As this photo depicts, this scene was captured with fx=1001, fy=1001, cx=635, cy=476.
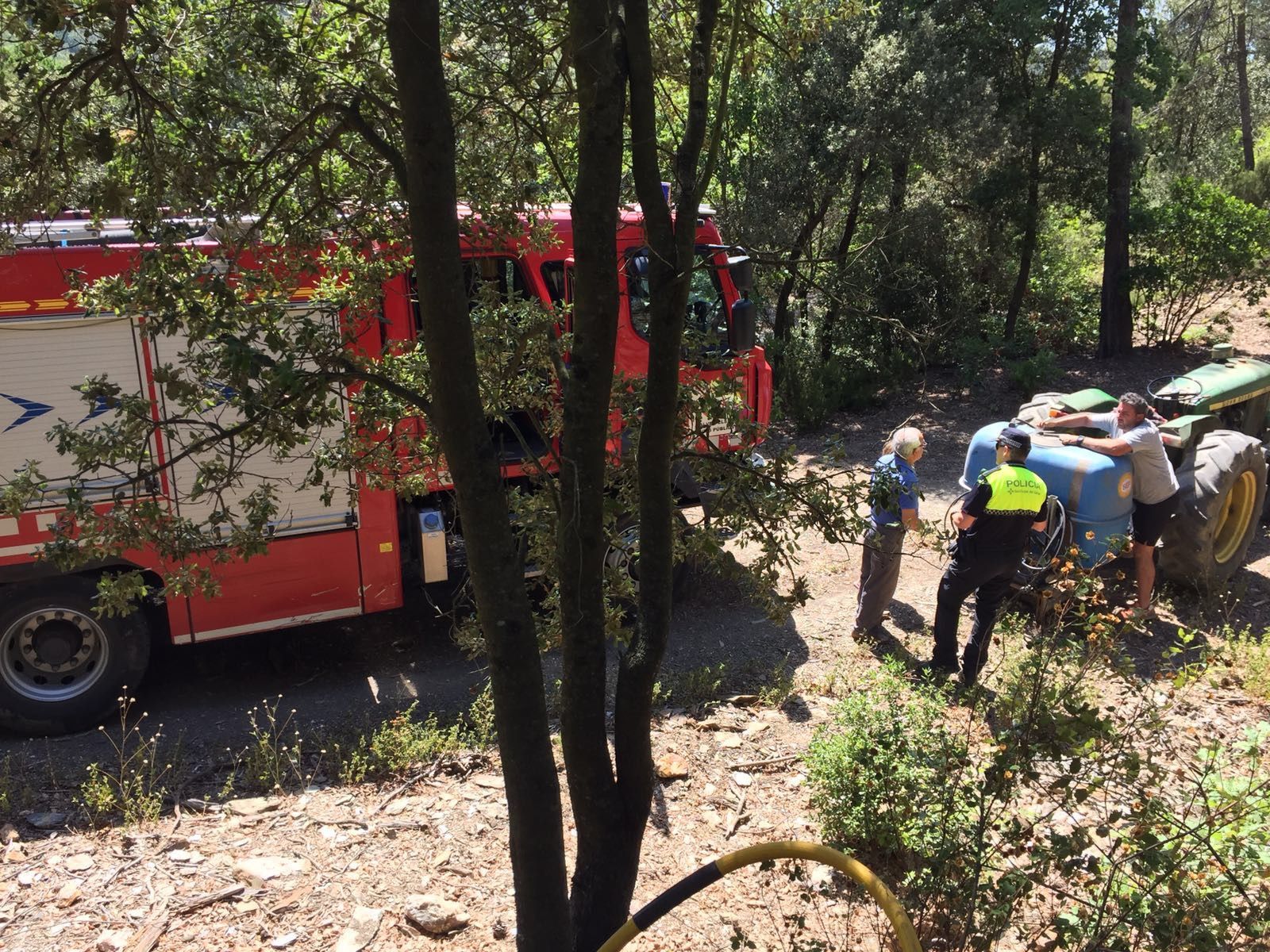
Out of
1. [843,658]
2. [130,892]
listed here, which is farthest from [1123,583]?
[130,892]

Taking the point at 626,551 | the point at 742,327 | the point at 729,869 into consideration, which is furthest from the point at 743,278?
the point at 729,869

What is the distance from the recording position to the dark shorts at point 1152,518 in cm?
716

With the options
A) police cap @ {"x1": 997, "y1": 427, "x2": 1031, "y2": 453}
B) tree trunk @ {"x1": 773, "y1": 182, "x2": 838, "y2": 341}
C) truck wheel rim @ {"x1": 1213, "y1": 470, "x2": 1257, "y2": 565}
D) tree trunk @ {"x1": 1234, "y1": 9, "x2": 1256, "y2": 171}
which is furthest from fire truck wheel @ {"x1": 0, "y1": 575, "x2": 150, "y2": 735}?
tree trunk @ {"x1": 1234, "y1": 9, "x2": 1256, "y2": 171}

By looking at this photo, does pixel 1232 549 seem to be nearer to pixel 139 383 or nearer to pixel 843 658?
pixel 843 658

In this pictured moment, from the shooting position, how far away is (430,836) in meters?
4.75

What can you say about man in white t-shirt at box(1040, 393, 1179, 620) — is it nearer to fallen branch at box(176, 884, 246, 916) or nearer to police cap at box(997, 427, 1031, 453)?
police cap at box(997, 427, 1031, 453)

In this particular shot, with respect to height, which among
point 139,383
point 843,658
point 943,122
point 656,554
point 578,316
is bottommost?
point 843,658

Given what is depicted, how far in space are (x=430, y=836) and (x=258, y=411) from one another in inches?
116

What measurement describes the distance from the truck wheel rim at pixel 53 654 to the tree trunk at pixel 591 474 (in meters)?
4.09

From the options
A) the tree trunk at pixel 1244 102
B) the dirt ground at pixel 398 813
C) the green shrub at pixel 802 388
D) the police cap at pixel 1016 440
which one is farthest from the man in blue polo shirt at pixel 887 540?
the tree trunk at pixel 1244 102

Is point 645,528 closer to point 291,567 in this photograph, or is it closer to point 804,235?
point 291,567

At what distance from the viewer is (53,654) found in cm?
596

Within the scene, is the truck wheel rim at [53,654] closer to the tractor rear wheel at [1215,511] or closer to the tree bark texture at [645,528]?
the tree bark texture at [645,528]

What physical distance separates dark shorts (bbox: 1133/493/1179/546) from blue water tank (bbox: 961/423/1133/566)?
0.11 m
